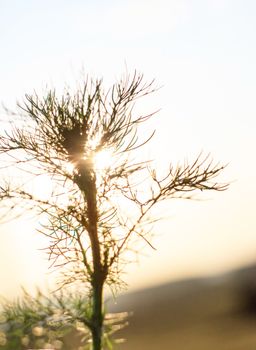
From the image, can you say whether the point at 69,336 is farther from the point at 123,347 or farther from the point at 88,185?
the point at 123,347

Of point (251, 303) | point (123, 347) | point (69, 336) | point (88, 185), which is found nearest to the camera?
point (88, 185)

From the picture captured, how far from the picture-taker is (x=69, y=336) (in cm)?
956

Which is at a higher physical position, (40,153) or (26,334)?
(40,153)

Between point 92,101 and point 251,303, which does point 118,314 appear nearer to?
point 92,101

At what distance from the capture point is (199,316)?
38.2 m

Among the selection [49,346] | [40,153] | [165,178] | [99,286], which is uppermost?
[40,153]

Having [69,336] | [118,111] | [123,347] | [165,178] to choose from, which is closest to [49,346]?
[69,336]

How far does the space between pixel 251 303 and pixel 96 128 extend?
1222 inches

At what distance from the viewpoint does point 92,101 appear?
344 inches

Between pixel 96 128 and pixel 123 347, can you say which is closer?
pixel 96 128

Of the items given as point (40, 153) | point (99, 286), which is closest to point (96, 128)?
point (40, 153)

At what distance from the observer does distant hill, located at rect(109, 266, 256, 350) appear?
Result: 28.5m

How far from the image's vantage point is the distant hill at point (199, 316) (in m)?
28.5

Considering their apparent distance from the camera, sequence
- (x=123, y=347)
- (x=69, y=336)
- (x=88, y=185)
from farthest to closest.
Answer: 1. (x=123, y=347)
2. (x=69, y=336)
3. (x=88, y=185)
